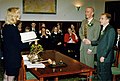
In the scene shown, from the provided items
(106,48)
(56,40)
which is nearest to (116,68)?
(106,48)

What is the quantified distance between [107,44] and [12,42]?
1.62 meters

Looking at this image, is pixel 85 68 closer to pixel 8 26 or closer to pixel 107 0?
pixel 8 26

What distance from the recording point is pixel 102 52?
3.89m

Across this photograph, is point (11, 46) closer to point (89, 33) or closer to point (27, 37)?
point (27, 37)

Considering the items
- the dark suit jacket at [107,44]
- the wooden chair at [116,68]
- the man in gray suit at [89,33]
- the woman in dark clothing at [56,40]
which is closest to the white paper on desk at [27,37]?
the dark suit jacket at [107,44]

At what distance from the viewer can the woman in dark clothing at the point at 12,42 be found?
3.24 meters

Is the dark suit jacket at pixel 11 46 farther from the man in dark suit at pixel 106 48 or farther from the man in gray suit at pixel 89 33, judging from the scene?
the man in gray suit at pixel 89 33

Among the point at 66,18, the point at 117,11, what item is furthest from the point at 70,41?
the point at 117,11

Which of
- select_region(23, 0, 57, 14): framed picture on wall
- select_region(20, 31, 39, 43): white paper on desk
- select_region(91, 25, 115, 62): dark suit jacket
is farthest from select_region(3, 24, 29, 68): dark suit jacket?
select_region(23, 0, 57, 14): framed picture on wall

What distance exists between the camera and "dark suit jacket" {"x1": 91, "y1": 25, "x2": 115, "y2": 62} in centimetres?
381

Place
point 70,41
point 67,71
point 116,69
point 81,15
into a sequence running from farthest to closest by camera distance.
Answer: point 81,15, point 70,41, point 116,69, point 67,71

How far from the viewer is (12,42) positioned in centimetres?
326

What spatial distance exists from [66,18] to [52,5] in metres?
0.79

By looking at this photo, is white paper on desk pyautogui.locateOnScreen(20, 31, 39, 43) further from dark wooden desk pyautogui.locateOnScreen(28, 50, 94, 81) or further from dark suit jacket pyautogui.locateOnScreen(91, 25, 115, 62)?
dark suit jacket pyautogui.locateOnScreen(91, 25, 115, 62)
